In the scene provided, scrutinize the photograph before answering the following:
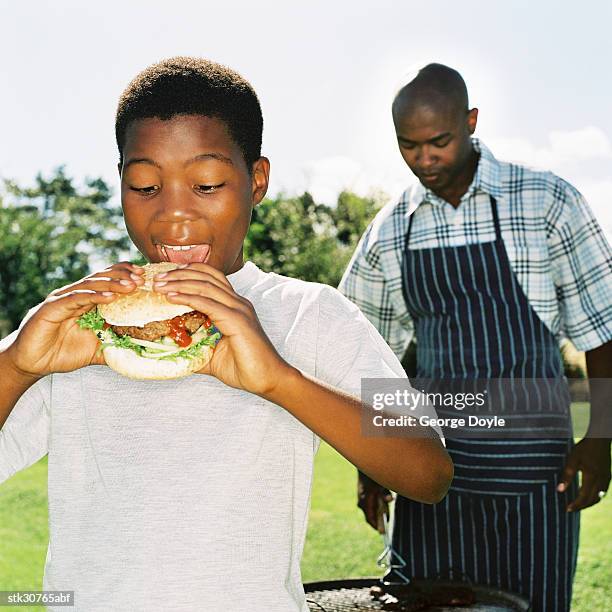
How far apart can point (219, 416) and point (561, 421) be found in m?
A: 2.06

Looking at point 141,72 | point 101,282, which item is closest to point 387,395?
point 101,282

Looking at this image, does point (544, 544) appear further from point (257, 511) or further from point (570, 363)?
point (570, 363)

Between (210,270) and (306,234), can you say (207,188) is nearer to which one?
(210,270)

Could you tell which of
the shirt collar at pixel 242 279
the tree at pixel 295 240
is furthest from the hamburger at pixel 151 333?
the tree at pixel 295 240

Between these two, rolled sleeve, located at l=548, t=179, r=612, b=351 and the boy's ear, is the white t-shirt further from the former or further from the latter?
rolled sleeve, located at l=548, t=179, r=612, b=351

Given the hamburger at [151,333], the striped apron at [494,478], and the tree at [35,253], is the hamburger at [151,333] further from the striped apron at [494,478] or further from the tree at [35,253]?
the tree at [35,253]

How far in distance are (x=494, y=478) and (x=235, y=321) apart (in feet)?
6.74

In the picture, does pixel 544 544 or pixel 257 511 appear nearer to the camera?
pixel 257 511

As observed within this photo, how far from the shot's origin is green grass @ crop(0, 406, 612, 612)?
7.26 metres

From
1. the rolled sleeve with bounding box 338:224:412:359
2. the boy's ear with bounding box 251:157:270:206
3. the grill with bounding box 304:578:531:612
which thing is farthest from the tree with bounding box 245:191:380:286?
the boy's ear with bounding box 251:157:270:206

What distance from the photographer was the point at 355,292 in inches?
173

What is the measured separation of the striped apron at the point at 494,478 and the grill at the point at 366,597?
49 centimetres

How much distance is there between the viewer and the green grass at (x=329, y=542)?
726 cm

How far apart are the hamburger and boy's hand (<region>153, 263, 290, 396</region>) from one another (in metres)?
0.17
